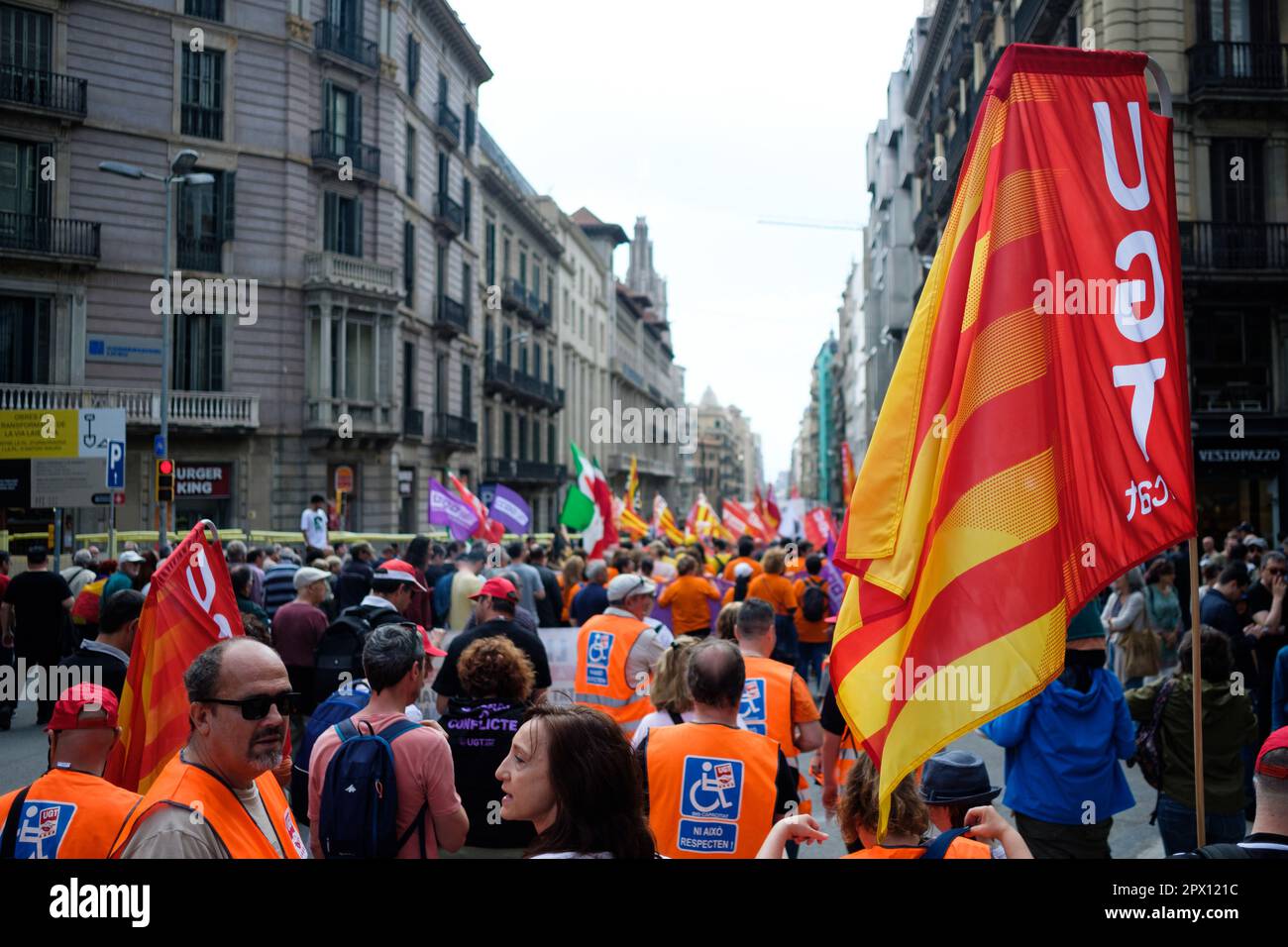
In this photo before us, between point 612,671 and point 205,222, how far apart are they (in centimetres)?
2686

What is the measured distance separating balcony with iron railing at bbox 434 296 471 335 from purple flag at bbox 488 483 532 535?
21.2 metres

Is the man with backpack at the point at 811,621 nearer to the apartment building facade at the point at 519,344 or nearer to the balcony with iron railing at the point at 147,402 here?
the balcony with iron railing at the point at 147,402

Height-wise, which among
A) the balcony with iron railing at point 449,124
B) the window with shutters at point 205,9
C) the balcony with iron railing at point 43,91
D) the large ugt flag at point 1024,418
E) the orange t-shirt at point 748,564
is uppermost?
the balcony with iron railing at point 449,124

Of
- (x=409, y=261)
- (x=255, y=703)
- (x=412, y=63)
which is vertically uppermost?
(x=412, y=63)

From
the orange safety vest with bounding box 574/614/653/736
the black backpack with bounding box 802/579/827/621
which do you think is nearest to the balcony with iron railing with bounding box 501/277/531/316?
the black backpack with bounding box 802/579/827/621

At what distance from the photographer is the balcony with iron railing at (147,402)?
26031mm

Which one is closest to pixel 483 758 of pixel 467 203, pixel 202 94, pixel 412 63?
pixel 202 94

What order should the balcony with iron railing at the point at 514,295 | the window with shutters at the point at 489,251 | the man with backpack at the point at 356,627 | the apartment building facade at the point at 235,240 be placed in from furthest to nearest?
the balcony with iron railing at the point at 514,295 < the window with shutters at the point at 489,251 < the apartment building facade at the point at 235,240 < the man with backpack at the point at 356,627

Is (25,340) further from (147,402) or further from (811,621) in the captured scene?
(811,621)

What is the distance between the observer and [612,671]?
6.75 m

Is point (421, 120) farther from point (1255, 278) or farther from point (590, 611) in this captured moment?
point (590, 611)

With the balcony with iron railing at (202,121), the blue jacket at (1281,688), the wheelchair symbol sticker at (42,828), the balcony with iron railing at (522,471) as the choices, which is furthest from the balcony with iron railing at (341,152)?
the wheelchair symbol sticker at (42,828)

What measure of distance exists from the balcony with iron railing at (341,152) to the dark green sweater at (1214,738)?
1185 inches
